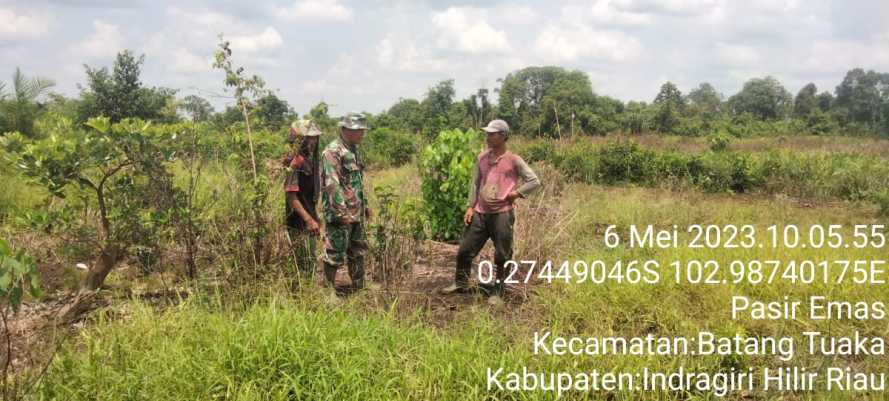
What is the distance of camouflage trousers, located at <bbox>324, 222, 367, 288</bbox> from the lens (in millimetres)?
4523

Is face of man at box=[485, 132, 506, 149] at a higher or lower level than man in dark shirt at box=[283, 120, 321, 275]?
higher

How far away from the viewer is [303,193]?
187 inches

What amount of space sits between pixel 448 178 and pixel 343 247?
2331 millimetres

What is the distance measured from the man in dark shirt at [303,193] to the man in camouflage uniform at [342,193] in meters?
0.16

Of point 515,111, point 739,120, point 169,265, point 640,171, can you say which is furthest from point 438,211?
point 739,120

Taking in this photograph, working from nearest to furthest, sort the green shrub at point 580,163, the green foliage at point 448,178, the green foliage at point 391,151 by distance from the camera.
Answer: the green foliage at point 448,178
the green shrub at point 580,163
the green foliage at point 391,151

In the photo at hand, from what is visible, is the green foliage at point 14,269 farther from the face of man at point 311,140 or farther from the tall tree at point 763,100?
the tall tree at point 763,100

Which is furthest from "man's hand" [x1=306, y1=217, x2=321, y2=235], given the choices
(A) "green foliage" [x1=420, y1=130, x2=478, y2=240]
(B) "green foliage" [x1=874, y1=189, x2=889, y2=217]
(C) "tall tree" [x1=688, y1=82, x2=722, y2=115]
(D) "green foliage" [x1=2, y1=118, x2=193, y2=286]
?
(C) "tall tree" [x1=688, y1=82, x2=722, y2=115]

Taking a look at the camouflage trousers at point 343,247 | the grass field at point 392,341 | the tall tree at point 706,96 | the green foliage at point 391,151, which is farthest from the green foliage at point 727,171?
the tall tree at point 706,96

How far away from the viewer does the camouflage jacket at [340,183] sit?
14.4 ft

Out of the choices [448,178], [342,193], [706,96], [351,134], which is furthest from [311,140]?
[706,96]

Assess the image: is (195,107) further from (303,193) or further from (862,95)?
(862,95)

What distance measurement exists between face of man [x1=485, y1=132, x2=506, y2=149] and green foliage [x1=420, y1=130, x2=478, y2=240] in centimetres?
182

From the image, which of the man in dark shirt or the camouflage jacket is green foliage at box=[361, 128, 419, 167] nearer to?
the man in dark shirt
